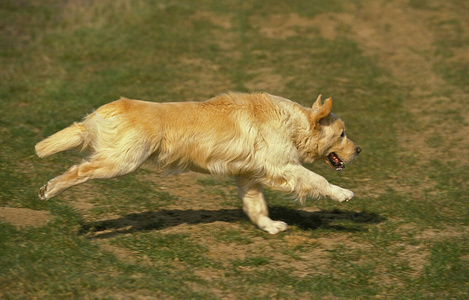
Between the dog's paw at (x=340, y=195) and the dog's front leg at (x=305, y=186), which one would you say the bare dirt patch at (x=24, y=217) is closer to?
the dog's front leg at (x=305, y=186)

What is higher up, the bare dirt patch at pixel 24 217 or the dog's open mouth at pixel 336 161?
the dog's open mouth at pixel 336 161

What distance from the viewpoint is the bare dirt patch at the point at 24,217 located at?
6.98 m

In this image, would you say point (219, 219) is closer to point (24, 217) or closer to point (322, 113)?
point (322, 113)

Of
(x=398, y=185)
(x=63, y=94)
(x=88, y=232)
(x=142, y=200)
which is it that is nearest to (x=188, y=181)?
(x=142, y=200)

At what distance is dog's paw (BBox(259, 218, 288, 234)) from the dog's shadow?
1.19 ft

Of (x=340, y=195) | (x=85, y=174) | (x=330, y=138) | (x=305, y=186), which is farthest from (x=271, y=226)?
(x=85, y=174)

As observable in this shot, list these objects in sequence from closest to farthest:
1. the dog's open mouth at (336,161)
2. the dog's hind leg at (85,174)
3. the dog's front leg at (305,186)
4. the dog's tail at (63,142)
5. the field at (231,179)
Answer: the field at (231,179) < the dog's hind leg at (85,174) < the dog's tail at (63,142) < the dog's front leg at (305,186) < the dog's open mouth at (336,161)

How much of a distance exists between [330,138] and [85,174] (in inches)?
114

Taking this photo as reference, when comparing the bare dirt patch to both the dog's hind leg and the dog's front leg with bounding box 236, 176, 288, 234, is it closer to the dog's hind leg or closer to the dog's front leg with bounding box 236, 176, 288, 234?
the dog's hind leg

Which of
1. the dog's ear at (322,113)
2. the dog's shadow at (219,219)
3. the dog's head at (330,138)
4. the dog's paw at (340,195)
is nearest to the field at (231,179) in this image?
the dog's shadow at (219,219)

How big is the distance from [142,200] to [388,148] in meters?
4.65

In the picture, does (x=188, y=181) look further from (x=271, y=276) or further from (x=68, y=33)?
(x=68, y=33)

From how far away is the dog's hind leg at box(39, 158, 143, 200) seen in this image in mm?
6383

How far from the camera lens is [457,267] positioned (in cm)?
658
